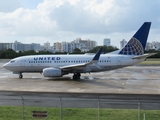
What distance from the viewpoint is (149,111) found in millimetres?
15758

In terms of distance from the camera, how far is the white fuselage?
1379 inches

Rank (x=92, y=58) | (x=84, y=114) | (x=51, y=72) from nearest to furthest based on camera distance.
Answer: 1. (x=84, y=114)
2. (x=51, y=72)
3. (x=92, y=58)

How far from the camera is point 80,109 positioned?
16375mm

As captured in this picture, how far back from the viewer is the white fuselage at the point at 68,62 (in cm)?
3503

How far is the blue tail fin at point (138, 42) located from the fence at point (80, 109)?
17407 millimetres

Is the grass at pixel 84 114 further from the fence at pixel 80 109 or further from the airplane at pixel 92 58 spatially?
the airplane at pixel 92 58

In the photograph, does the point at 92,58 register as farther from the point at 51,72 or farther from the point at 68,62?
the point at 51,72

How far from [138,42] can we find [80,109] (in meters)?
21.7

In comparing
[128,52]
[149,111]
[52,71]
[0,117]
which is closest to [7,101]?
[0,117]

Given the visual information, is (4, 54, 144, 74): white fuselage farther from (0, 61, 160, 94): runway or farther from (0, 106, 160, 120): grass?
(0, 106, 160, 120): grass

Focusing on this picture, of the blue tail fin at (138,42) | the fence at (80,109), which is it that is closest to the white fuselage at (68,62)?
the blue tail fin at (138,42)

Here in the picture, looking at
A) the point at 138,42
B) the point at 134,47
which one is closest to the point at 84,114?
the point at 134,47

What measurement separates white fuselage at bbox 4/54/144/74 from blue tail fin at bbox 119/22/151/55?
1074 mm

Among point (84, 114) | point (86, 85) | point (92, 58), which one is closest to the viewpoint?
point (84, 114)
